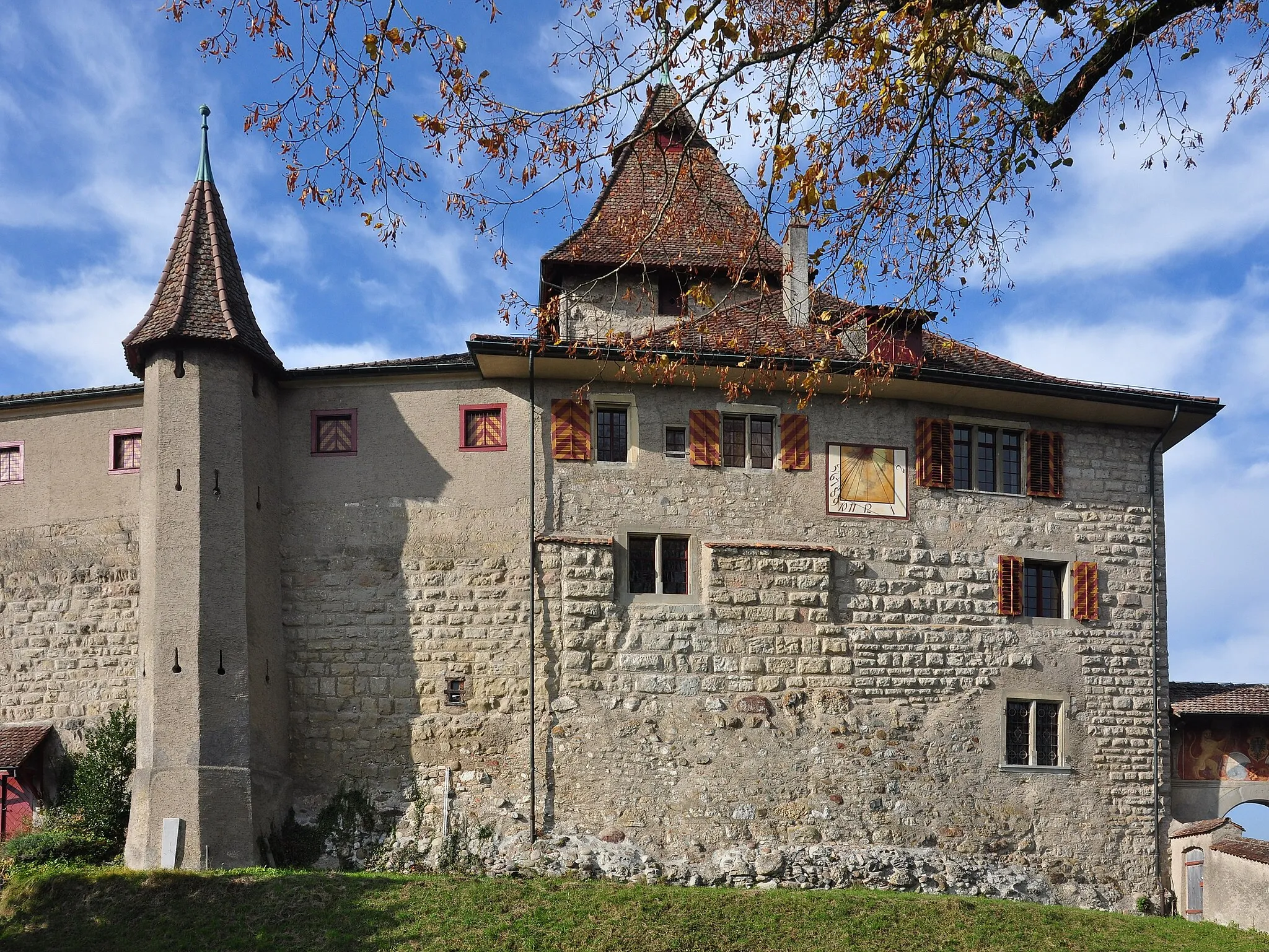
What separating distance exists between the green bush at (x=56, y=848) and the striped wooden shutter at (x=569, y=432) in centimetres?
826

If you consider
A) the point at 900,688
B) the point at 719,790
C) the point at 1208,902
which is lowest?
the point at 1208,902

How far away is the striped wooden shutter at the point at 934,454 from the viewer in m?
21.3

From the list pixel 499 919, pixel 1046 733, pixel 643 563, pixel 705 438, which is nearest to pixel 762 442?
pixel 705 438

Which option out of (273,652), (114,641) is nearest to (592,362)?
(273,652)

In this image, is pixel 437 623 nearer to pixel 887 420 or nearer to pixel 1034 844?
pixel 887 420

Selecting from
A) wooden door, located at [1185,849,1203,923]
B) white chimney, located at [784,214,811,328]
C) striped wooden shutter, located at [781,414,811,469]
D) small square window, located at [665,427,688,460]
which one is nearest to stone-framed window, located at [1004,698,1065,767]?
wooden door, located at [1185,849,1203,923]

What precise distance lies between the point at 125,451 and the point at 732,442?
30.7ft

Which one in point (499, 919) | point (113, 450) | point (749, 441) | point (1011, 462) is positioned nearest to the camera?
point (499, 919)

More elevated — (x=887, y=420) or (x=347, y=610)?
(x=887, y=420)

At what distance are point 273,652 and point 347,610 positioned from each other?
1.20 meters

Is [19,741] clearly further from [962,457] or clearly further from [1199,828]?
[1199,828]

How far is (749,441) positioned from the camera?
20.9 meters

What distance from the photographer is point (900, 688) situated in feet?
67.8

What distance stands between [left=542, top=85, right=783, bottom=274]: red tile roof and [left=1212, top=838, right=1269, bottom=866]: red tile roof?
10457mm
